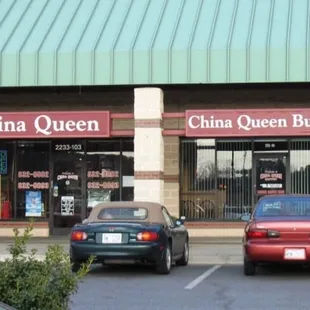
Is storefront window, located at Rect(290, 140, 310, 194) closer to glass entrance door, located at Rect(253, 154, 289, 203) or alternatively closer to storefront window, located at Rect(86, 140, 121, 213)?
glass entrance door, located at Rect(253, 154, 289, 203)

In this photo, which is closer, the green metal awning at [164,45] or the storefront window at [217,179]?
the green metal awning at [164,45]

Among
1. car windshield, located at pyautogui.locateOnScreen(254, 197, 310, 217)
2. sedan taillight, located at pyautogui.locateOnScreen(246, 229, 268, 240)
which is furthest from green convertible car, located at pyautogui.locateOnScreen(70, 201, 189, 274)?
car windshield, located at pyautogui.locateOnScreen(254, 197, 310, 217)

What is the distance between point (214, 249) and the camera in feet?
55.4

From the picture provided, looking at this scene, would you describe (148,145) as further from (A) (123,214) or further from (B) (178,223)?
(A) (123,214)

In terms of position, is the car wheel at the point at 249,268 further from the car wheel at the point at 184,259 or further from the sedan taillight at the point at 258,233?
the car wheel at the point at 184,259

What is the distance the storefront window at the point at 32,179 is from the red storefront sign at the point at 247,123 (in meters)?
5.67

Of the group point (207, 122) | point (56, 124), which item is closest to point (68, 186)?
point (56, 124)

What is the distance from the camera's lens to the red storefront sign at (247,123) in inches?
687

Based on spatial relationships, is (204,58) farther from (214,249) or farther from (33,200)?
(33,200)

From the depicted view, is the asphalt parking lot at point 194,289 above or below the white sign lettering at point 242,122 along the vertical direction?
below

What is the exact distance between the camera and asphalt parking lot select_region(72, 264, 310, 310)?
30.1 feet

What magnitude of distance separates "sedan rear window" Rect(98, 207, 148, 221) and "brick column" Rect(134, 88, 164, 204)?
206 inches

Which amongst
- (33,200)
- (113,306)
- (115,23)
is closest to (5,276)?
(113,306)

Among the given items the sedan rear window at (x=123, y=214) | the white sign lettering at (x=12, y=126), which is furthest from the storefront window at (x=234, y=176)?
the sedan rear window at (x=123, y=214)
